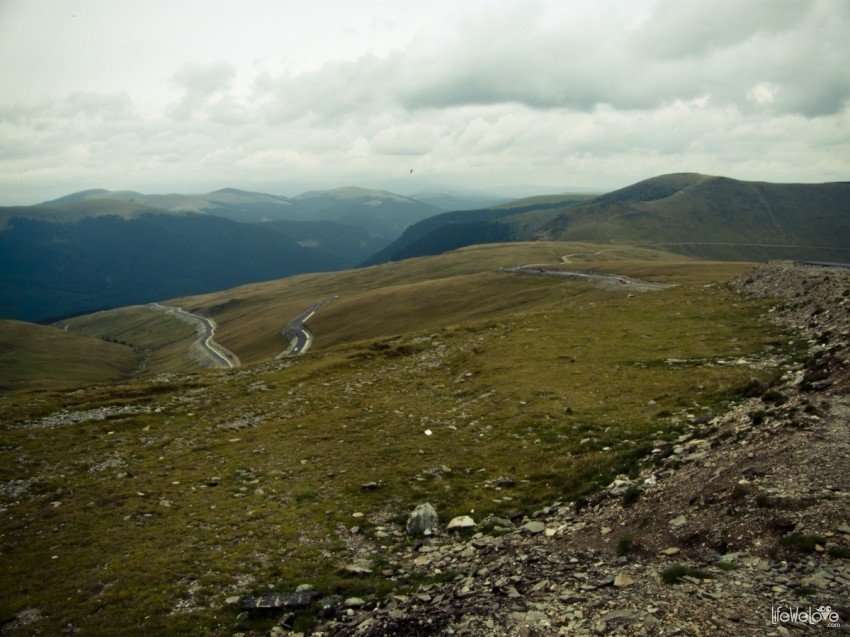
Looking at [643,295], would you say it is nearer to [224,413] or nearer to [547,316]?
[547,316]

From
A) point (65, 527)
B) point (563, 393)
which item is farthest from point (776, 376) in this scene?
point (65, 527)

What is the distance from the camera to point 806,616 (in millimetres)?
9742

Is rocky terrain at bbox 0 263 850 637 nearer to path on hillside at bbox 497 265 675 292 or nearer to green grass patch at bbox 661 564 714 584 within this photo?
green grass patch at bbox 661 564 714 584

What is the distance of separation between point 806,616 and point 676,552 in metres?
3.31

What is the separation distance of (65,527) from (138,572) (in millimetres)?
7672

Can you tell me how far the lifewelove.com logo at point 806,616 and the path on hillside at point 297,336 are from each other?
3411 inches

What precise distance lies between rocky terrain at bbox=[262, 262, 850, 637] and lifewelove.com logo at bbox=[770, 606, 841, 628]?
0.03 m

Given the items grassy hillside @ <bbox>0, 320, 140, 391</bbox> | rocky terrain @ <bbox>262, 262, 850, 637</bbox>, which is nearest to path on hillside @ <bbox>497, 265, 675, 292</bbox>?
rocky terrain @ <bbox>262, 262, 850, 637</bbox>

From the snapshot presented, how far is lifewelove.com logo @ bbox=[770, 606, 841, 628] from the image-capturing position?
9516 mm

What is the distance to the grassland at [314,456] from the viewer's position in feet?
58.0

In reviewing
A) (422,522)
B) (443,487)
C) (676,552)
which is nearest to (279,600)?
(422,522)

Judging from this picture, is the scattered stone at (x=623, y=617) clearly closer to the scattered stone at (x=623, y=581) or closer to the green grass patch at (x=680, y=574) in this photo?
the scattered stone at (x=623, y=581)

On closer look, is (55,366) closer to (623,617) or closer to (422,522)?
(422,522)

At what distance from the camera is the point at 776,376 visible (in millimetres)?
27453
